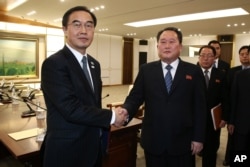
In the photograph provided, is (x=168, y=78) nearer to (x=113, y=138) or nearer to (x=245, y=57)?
(x=113, y=138)

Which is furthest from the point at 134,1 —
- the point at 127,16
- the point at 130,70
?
the point at 130,70

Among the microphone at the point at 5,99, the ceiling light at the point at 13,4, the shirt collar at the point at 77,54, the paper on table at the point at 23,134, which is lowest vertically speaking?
the paper on table at the point at 23,134

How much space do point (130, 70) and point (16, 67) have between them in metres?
7.06

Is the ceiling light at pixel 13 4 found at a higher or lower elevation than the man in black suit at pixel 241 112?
higher

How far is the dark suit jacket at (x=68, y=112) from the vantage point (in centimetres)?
129

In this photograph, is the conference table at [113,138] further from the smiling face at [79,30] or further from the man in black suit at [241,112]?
the man in black suit at [241,112]

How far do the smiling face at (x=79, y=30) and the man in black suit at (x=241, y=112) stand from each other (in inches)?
70.7

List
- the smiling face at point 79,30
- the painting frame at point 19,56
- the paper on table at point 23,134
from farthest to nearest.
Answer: the painting frame at point 19,56 → the paper on table at point 23,134 → the smiling face at point 79,30

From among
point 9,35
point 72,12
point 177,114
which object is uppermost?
point 9,35

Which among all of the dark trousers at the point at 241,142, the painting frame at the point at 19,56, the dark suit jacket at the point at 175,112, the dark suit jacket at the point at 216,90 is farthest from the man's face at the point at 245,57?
the painting frame at the point at 19,56

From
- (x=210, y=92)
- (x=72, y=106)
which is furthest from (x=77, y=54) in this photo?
(x=210, y=92)

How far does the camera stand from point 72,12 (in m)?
1.48

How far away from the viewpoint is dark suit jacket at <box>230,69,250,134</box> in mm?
2314

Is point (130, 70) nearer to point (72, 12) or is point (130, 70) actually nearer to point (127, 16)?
point (127, 16)
